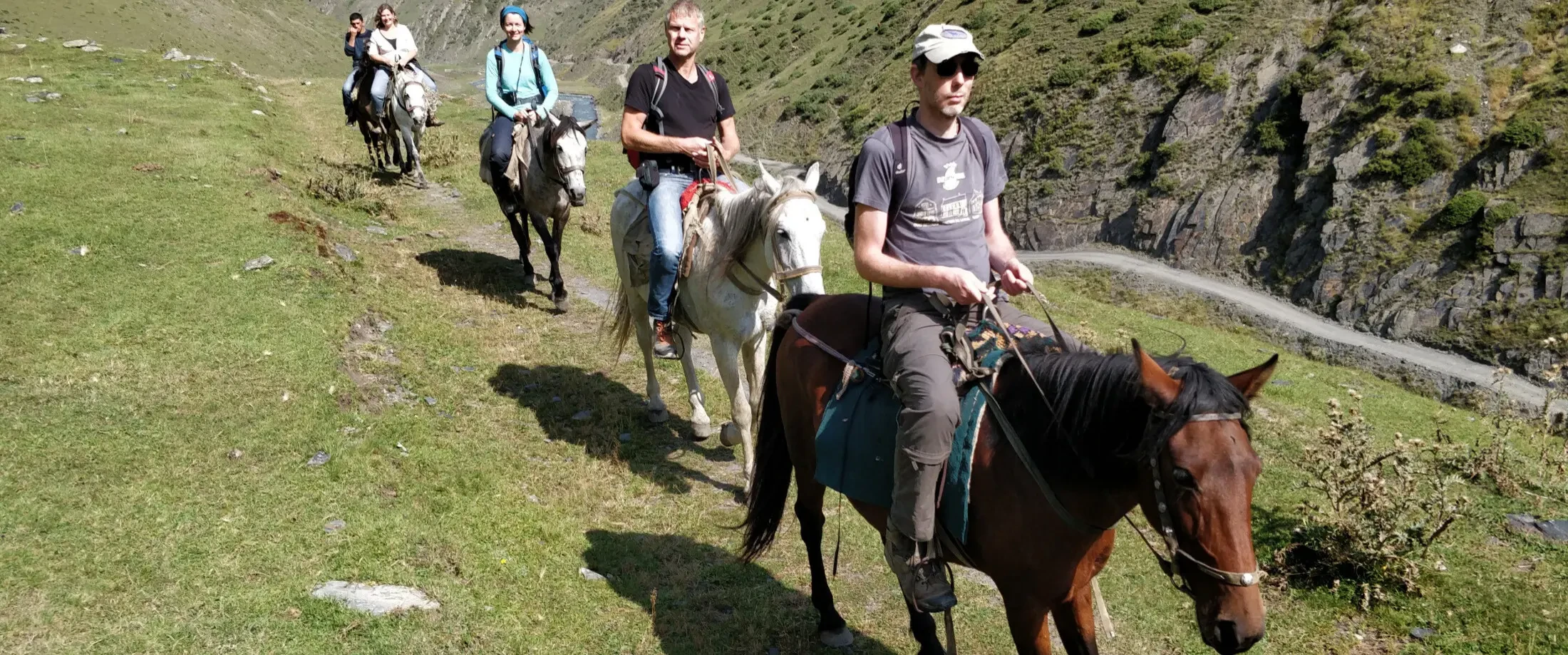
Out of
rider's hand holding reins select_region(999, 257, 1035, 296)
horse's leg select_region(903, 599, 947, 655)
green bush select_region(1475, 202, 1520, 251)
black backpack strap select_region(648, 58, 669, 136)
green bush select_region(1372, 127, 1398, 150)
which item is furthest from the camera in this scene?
green bush select_region(1372, 127, 1398, 150)

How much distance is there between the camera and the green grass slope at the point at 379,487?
173 inches

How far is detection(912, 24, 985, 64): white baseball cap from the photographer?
336cm

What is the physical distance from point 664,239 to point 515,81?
5064 mm

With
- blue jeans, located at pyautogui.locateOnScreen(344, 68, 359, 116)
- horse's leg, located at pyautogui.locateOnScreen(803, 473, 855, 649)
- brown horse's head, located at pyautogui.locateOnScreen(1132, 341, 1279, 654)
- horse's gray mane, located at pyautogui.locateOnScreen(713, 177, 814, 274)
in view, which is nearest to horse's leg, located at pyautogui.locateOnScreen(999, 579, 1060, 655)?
brown horse's head, located at pyautogui.locateOnScreen(1132, 341, 1279, 654)

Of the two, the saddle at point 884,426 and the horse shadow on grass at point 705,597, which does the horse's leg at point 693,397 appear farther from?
the saddle at point 884,426

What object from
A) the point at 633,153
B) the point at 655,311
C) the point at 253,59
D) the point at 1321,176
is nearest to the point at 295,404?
the point at 655,311

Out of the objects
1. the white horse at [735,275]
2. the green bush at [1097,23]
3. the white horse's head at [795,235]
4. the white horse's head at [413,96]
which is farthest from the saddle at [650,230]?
the green bush at [1097,23]

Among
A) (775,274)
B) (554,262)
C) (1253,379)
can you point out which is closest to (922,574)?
(1253,379)

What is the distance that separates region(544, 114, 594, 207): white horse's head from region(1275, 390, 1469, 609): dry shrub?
7910 mm

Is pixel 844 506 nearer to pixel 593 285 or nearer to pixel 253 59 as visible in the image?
pixel 593 285

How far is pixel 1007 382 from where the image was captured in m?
3.52

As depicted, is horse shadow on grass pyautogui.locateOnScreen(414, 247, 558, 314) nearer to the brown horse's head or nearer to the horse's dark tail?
the horse's dark tail

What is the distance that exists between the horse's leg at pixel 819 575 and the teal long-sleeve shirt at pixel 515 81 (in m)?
7.37

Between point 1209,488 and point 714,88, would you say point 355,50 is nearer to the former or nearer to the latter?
point 714,88
